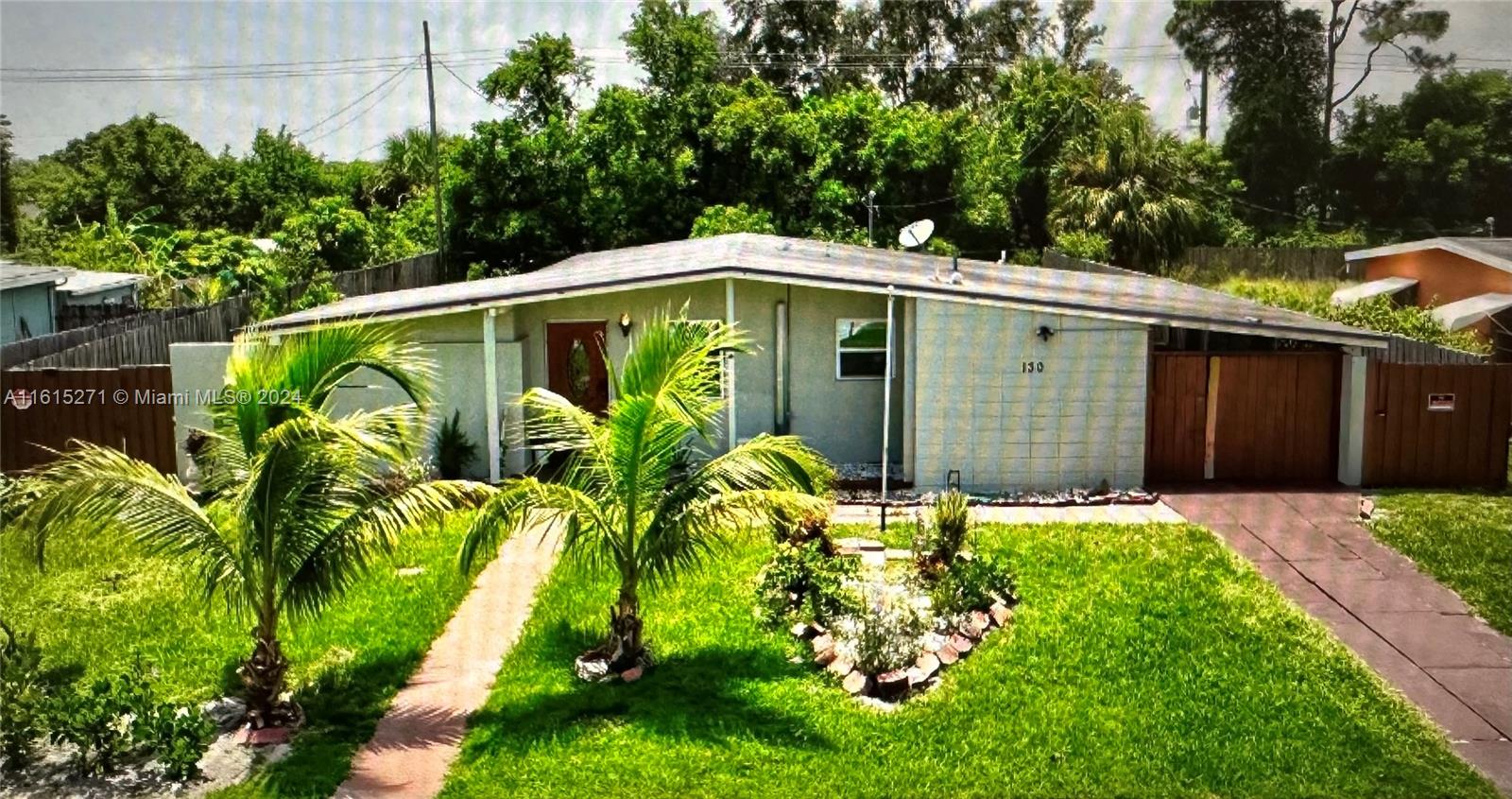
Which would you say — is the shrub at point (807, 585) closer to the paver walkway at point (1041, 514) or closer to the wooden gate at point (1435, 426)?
the paver walkway at point (1041, 514)

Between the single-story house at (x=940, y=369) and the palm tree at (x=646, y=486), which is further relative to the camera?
the single-story house at (x=940, y=369)

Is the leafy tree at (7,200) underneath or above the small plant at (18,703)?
above

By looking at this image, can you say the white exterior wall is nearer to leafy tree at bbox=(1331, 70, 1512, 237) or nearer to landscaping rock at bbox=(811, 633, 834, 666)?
landscaping rock at bbox=(811, 633, 834, 666)

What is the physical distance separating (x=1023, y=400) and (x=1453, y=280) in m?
13.9

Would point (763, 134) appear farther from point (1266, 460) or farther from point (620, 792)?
point (620, 792)

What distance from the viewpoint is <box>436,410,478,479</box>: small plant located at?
14.7 metres

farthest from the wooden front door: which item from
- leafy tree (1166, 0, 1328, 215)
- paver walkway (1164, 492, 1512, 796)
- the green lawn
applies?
leafy tree (1166, 0, 1328, 215)

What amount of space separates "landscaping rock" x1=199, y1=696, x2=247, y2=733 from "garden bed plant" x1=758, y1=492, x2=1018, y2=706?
384cm

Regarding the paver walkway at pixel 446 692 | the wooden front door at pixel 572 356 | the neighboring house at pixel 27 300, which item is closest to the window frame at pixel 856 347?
the wooden front door at pixel 572 356

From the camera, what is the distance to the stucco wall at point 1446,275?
22094mm

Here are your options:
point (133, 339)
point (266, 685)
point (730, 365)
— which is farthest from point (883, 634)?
point (133, 339)

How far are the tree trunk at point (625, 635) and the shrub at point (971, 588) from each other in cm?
243

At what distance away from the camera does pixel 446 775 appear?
7.27 metres

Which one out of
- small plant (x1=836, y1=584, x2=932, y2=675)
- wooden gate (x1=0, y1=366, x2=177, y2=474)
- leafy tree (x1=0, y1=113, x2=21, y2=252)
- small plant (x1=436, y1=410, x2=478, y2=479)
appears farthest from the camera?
leafy tree (x1=0, y1=113, x2=21, y2=252)
